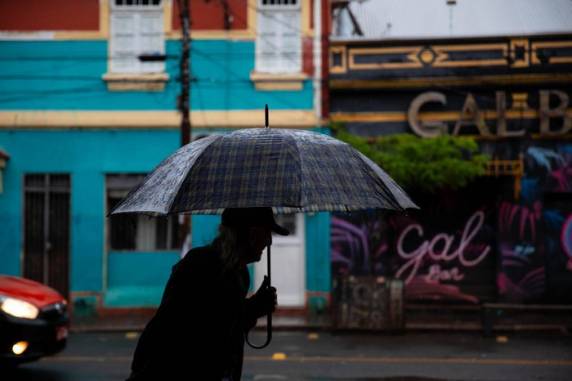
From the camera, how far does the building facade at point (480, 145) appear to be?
52.5ft

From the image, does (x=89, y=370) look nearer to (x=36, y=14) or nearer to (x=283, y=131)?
(x=283, y=131)

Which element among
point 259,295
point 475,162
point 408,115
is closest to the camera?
point 259,295

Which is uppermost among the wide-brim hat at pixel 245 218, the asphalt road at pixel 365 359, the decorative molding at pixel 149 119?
the decorative molding at pixel 149 119

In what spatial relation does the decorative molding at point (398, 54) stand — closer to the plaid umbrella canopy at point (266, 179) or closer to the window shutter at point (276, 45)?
the window shutter at point (276, 45)

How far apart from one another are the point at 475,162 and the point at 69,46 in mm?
8465

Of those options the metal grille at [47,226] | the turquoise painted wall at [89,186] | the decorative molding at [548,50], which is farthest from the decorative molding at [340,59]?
the metal grille at [47,226]

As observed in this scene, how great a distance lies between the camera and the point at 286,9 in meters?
16.7

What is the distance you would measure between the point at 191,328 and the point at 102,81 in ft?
45.1

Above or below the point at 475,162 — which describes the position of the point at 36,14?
above

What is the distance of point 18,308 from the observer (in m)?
8.88

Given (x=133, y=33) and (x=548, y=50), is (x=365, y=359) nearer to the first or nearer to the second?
(x=548, y=50)

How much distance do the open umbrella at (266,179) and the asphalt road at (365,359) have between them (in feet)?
18.3

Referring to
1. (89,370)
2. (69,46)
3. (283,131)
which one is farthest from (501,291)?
(283,131)

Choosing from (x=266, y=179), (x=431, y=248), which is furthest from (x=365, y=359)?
(x=266, y=179)
